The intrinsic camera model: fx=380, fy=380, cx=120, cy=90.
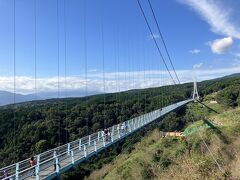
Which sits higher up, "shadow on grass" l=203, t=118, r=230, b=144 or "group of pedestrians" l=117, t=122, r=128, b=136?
"group of pedestrians" l=117, t=122, r=128, b=136

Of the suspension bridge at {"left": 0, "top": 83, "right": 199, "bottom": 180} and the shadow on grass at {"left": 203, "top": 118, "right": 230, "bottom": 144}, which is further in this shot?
the shadow on grass at {"left": 203, "top": 118, "right": 230, "bottom": 144}

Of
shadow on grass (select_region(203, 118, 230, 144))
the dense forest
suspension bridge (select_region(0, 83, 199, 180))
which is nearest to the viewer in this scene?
suspension bridge (select_region(0, 83, 199, 180))

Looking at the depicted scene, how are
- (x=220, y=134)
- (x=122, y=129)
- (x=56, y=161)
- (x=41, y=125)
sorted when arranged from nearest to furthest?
(x=56, y=161) < (x=122, y=129) < (x=41, y=125) < (x=220, y=134)

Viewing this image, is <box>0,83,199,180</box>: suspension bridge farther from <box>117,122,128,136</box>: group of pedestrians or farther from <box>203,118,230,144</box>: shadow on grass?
<box>203,118,230,144</box>: shadow on grass

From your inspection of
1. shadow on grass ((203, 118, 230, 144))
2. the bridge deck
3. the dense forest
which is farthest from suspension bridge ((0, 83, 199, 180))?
shadow on grass ((203, 118, 230, 144))

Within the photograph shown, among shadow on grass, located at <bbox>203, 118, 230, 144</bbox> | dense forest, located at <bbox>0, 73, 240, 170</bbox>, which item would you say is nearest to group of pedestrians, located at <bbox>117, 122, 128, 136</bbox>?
dense forest, located at <bbox>0, 73, 240, 170</bbox>

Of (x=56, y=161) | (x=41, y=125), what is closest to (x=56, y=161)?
(x=56, y=161)

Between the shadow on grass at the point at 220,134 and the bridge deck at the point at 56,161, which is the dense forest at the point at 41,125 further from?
the shadow on grass at the point at 220,134

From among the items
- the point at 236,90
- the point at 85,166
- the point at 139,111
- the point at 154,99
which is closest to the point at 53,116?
the point at 85,166

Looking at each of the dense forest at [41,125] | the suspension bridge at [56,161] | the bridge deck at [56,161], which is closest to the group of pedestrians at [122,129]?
the suspension bridge at [56,161]

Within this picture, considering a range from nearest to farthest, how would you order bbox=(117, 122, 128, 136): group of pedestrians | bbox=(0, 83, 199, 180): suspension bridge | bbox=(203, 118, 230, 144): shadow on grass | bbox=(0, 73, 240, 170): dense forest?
bbox=(0, 83, 199, 180): suspension bridge < bbox=(0, 73, 240, 170): dense forest < bbox=(117, 122, 128, 136): group of pedestrians < bbox=(203, 118, 230, 144): shadow on grass

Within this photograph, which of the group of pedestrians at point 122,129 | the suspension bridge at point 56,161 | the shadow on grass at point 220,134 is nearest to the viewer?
the suspension bridge at point 56,161

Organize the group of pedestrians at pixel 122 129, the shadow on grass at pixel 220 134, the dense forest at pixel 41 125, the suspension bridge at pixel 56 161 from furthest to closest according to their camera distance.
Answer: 1. the shadow on grass at pixel 220 134
2. the group of pedestrians at pixel 122 129
3. the dense forest at pixel 41 125
4. the suspension bridge at pixel 56 161

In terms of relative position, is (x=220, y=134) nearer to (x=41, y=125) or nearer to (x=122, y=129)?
(x=122, y=129)
